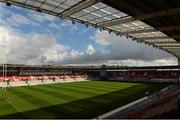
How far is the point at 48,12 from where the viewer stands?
2189 centimetres

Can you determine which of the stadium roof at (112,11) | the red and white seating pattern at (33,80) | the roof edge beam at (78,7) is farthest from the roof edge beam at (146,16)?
the red and white seating pattern at (33,80)

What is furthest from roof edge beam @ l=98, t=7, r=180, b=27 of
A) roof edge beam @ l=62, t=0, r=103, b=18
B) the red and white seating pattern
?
the red and white seating pattern

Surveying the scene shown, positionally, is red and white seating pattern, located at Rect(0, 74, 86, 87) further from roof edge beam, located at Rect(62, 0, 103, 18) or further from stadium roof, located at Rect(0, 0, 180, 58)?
roof edge beam, located at Rect(62, 0, 103, 18)

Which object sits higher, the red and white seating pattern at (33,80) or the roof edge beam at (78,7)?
the roof edge beam at (78,7)

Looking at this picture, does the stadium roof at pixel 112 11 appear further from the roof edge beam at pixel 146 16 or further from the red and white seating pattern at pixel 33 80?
the red and white seating pattern at pixel 33 80

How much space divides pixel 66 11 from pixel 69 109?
34.7 ft

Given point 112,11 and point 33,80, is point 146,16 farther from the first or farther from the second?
point 33,80

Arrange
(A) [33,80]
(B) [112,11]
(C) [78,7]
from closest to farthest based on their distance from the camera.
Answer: (C) [78,7] → (B) [112,11] → (A) [33,80]

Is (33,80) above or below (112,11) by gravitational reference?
below

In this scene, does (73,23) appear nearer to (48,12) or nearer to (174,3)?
(48,12)

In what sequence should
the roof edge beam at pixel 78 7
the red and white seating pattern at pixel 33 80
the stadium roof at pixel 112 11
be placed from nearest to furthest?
1. the stadium roof at pixel 112 11
2. the roof edge beam at pixel 78 7
3. the red and white seating pattern at pixel 33 80

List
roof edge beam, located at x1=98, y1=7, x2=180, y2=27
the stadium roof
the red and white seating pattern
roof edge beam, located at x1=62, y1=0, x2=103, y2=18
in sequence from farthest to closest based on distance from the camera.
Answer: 1. the red and white seating pattern
2. roof edge beam, located at x1=62, y1=0, x2=103, y2=18
3. the stadium roof
4. roof edge beam, located at x1=98, y1=7, x2=180, y2=27

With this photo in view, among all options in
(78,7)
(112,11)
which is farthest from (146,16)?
(78,7)

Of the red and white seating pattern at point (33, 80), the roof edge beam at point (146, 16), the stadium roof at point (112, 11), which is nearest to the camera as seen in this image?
the roof edge beam at point (146, 16)
